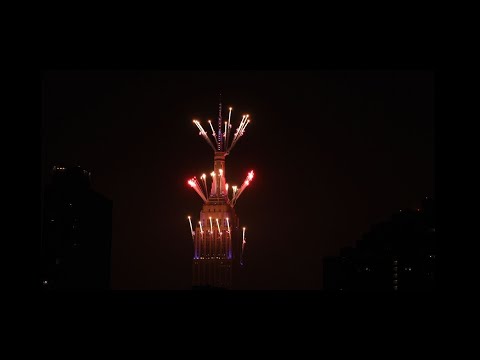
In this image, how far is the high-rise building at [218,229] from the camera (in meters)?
15.2

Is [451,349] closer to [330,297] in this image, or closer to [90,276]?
[330,297]

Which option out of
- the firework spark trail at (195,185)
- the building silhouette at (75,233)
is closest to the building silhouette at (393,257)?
the building silhouette at (75,233)

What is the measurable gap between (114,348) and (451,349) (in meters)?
1.74

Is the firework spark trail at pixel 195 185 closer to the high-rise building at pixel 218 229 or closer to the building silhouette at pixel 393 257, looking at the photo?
the high-rise building at pixel 218 229

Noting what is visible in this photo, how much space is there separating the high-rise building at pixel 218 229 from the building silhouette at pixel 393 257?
776 cm

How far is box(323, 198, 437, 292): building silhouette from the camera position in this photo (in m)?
25.2

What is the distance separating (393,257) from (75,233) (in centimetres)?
1138

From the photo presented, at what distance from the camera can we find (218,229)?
57.2 ft

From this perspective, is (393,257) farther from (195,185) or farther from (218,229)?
(195,185)

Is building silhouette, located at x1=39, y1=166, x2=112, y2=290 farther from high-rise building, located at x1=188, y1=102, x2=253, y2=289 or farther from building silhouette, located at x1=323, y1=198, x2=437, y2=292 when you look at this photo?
building silhouette, located at x1=323, y1=198, x2=437, y2=292

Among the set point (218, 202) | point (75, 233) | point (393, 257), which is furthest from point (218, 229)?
point (393, 257)

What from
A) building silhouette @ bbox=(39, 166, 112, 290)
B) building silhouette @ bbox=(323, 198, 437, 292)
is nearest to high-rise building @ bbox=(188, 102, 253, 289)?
building silhouette @ bbox=(39, 166, 112, 290)

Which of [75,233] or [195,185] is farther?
[75,233]

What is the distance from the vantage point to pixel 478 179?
3930 mm
